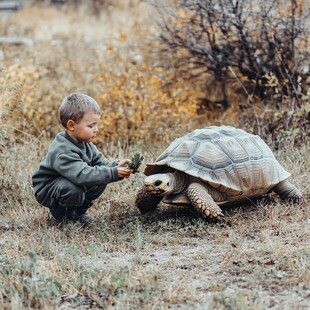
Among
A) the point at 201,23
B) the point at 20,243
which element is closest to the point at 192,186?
the point at 20,243

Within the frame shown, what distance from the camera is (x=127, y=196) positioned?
6.23 metres

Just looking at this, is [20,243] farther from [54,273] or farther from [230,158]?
[230,158]

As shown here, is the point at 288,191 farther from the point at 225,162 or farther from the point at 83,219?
the point at 83,219

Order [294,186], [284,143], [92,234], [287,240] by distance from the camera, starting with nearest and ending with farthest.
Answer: [287,240] → [92,234] → [294,186] → [284,143]

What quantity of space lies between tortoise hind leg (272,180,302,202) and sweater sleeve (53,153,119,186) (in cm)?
148

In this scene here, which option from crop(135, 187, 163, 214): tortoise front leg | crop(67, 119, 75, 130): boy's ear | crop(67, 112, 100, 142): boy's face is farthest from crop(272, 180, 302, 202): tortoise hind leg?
crop(67, 119, 75, 130): boy's ear

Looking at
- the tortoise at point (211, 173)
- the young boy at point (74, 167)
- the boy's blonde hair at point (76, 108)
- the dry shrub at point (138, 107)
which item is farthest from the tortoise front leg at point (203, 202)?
the dry shrub at point (138, 107)

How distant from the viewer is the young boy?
208 inches

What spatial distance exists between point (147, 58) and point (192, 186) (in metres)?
4.63

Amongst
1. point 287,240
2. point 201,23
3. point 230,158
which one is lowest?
point 287,240

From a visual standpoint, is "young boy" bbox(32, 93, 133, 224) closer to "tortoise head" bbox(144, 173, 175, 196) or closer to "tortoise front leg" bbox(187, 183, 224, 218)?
"tortoise head" bbox(144, 173, 175, 196)

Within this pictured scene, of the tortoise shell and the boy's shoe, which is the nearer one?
the tortoise shell

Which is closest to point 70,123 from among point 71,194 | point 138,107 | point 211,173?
point 71,194

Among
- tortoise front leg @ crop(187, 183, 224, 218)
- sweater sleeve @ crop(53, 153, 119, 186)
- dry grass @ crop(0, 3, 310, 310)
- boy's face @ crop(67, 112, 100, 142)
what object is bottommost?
dry grass @ crop(0, 3, 310, 310)
